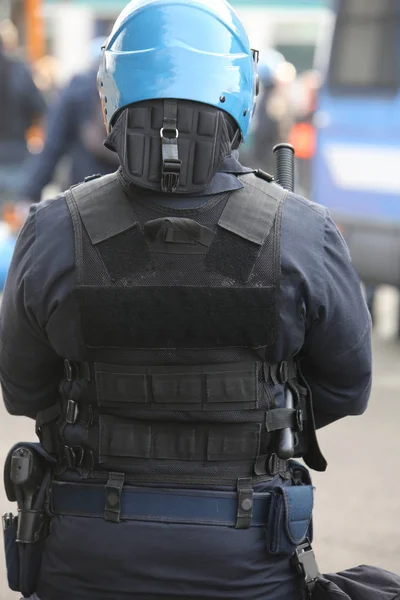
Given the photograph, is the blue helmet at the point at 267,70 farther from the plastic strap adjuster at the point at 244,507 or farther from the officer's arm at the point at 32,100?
the plastic strap adjuster at the point at 244,507

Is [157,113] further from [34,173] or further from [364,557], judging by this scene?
[34,173]

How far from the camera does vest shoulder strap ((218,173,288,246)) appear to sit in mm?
2553

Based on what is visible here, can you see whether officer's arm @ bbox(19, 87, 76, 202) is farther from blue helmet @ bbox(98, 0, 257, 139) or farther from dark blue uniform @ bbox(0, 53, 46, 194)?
blue helmet @ bbox(98, 0, 257, 139)

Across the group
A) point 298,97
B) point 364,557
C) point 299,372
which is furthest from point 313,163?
point 298,97

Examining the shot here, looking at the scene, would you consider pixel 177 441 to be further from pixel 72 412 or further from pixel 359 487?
pixel 359 487

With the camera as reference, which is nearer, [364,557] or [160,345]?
[160,345]

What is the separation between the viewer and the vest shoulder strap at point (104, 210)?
8.37 feet

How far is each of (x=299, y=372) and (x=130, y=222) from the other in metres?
0.49

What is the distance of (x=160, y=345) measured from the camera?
253cm

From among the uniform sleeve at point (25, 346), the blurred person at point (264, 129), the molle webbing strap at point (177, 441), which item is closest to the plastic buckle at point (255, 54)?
the uniform sleeve at point (25, 346)

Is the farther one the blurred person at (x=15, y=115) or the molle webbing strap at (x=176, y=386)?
the blurred person at (x=15, y=115)

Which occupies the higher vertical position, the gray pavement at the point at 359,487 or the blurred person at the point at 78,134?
the blurred person at the point at 78,134

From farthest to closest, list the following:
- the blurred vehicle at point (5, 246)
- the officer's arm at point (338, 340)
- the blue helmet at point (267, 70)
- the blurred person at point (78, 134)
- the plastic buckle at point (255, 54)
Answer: the blue helmet at point (267, 70), the blurred vehicle at point (5, 246), the blurred person at point (78, 134), the plastic buckle at point (255, 54), the officer's arm at point (338, 340)

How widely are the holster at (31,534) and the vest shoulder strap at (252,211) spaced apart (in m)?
0.62
